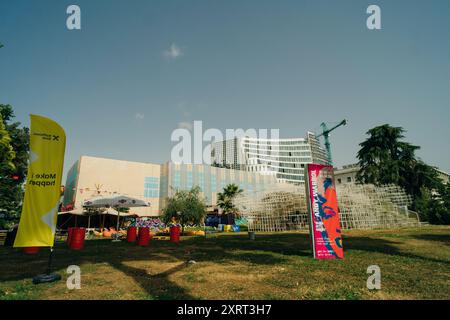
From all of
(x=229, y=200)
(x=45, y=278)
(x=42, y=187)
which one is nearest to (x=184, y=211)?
(x=45, y=278)

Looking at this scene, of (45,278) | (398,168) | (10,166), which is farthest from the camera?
(398,168)

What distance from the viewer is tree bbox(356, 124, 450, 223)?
32.1 metres

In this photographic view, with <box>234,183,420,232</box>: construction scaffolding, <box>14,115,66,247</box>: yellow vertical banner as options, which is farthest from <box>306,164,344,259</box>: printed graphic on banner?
<box>234,183,420,232</box>: construction scaffolding

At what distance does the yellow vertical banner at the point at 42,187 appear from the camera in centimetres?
616

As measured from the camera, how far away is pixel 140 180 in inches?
2283

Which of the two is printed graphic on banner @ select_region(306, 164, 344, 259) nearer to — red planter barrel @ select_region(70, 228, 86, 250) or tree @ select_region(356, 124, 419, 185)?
red planter barrel @ select_region(70, 228, 86, 250)

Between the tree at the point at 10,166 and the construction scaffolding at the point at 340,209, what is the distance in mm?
20457

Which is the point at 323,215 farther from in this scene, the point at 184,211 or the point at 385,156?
the point at 385,156

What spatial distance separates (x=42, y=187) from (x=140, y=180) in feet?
178

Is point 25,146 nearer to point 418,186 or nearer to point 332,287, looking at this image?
point 332,287

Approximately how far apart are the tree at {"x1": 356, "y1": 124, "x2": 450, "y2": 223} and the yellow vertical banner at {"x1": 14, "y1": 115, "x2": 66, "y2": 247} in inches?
1485

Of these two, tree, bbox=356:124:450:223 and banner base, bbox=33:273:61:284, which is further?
tree, bbox=356:124:450:223
